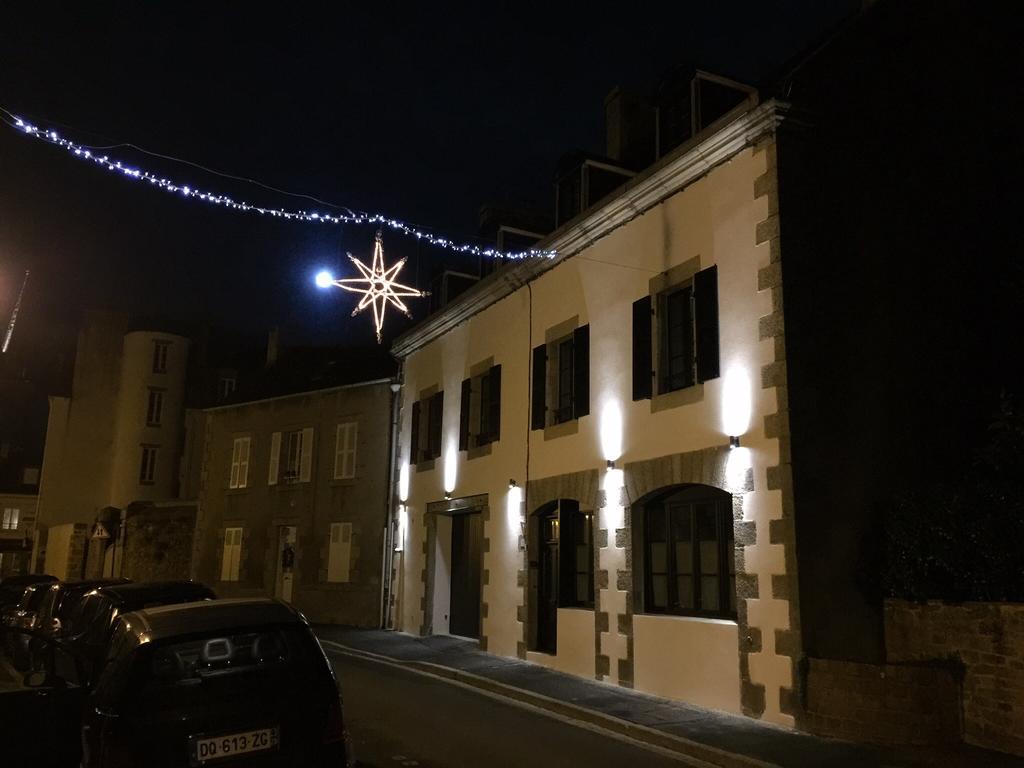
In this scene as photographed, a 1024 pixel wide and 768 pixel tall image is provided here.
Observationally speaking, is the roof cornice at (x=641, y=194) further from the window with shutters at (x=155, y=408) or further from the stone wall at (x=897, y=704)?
the window with shutters at (x=155, y=408)

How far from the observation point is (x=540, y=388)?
48.8 feet

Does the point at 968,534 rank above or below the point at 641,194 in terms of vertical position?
below

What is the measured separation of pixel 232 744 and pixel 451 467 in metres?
12.9

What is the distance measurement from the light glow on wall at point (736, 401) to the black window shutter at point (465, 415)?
764 cm

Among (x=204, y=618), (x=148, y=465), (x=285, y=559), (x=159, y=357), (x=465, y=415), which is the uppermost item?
(x=159, y=357)

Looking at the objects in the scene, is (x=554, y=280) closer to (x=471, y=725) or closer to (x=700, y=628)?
(x=700, y=628)

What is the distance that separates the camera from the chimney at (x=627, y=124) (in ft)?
51.2

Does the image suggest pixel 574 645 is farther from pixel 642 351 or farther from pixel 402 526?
pixel 402 526

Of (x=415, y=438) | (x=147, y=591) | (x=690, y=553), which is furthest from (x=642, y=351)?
(x=415, y=438)

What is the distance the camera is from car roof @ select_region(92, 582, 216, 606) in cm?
966

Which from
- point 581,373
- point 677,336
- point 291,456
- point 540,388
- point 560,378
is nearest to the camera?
point 677,336

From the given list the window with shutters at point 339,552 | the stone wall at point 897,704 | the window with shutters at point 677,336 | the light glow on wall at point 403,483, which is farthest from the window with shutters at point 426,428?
the stone wall at point 897,704

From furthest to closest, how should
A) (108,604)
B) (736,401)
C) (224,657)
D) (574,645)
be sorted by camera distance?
(574,645), (736,401), (108,604), (224,657)

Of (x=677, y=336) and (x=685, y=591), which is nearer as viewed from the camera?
(x=685, y=591)
